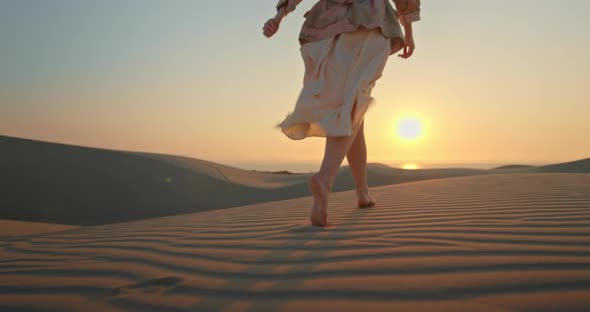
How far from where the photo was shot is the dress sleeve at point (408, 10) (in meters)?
2.98

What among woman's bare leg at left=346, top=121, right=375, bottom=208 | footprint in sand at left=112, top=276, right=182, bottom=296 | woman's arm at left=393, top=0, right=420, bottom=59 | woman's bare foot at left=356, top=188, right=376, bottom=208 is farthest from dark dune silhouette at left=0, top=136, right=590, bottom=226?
footprint in sand at left=112, top=276, right=182, bottom=296

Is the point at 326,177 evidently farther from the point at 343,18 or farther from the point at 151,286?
the point at 151,286

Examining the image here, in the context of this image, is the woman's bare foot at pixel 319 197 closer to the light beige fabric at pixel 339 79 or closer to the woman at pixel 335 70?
the woman at pixel 335 70

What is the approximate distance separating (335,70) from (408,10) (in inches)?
35.6

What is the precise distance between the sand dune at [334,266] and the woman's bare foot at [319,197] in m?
0.07

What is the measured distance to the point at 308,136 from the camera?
8.71 feet

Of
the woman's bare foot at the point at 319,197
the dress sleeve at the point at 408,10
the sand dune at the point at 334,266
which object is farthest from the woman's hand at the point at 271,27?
the sand dune at the point at 334,266

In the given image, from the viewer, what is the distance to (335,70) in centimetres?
250

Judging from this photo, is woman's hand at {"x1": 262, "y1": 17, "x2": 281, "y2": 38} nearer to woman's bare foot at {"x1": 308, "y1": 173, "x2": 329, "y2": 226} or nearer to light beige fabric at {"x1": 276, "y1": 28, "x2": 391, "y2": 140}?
light beige fabric at {"x1": 276, "y1": 28, "x2": 391, "y2": 140}

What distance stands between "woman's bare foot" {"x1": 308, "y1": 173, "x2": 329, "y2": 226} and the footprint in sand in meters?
0.98

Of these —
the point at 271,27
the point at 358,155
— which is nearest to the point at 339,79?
the point at 271,27

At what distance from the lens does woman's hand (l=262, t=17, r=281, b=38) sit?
8.16ft

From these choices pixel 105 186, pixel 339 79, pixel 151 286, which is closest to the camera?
pixel 151 286

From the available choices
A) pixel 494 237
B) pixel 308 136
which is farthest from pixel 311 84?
pixel 494 237
